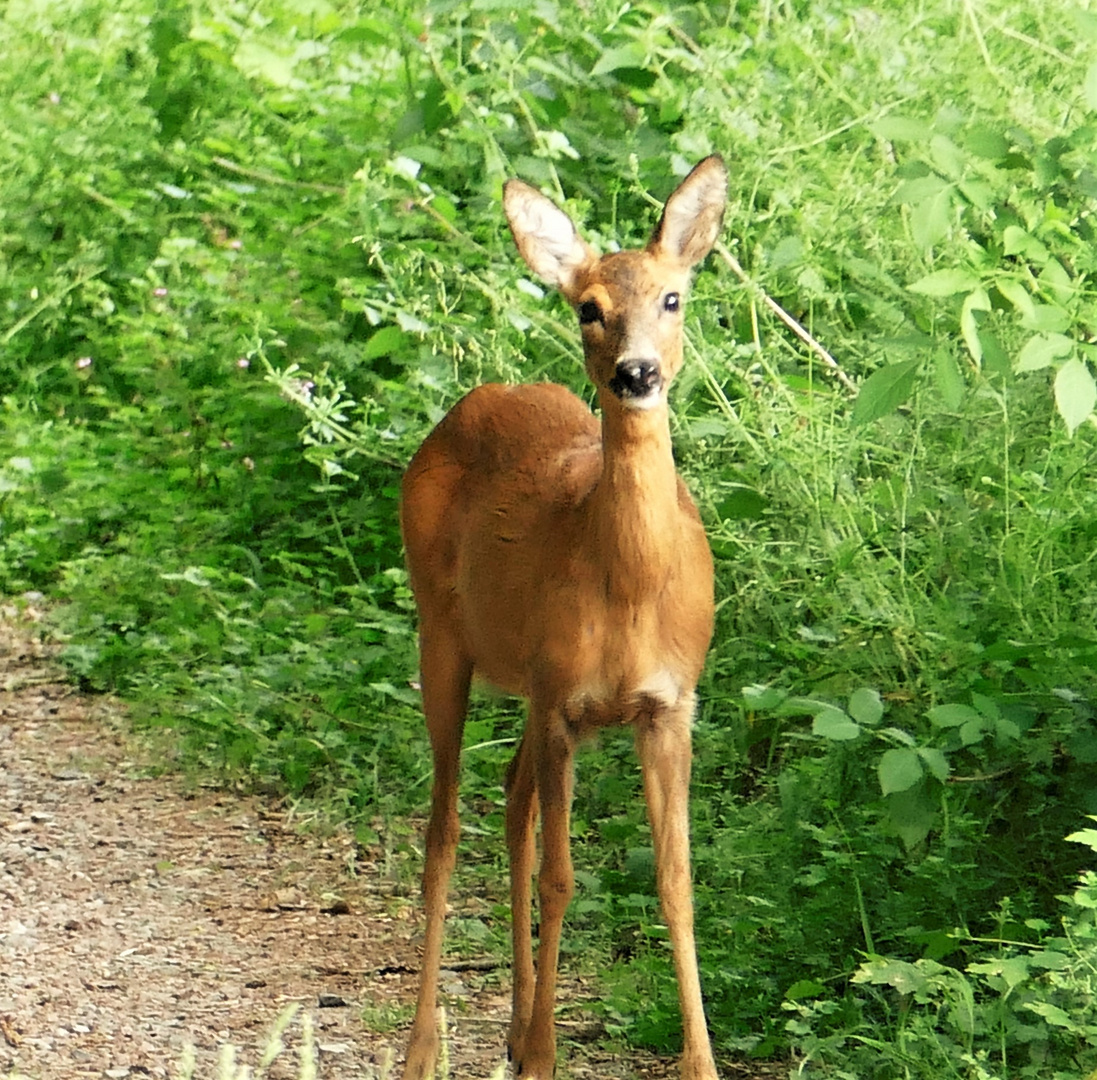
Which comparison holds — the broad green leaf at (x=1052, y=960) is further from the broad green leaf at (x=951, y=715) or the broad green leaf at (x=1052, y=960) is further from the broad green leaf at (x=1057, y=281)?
the broad green leaf at (x=1057, y=281)

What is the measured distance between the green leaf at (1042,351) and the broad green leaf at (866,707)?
734mm

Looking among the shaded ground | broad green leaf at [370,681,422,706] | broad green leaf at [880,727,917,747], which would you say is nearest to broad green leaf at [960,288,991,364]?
broad green leaf at [880,727,917,747]

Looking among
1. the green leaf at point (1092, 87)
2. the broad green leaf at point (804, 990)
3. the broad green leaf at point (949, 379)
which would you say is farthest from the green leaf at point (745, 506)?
the green leaf at point (1092, 87)

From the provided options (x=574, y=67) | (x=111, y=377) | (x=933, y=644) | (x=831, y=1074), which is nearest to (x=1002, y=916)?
(x=831, y=1074)

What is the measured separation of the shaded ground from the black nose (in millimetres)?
1354

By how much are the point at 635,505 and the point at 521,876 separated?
1.02m

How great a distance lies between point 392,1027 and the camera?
13.8ft

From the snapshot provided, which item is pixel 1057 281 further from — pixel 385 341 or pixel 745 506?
pixel 385 341

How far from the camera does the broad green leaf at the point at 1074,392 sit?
3.44m

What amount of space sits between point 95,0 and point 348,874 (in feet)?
19.7

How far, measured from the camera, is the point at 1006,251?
362 centimetres

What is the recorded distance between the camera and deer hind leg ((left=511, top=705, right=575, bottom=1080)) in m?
3.66

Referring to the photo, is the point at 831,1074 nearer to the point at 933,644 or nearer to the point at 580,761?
the point at 933,644

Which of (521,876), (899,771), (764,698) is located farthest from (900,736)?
(521,876)
